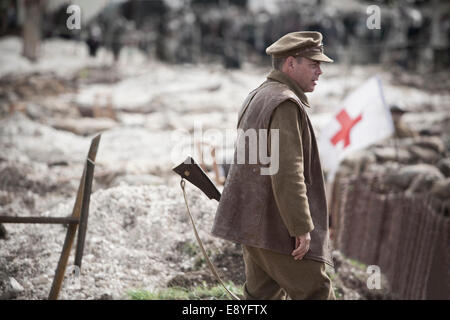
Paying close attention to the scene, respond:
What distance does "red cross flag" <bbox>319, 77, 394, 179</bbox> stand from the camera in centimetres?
748

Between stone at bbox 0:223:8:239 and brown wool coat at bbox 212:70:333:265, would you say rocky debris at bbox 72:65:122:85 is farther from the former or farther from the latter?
brown wool coat at bbox 212:70:333:265

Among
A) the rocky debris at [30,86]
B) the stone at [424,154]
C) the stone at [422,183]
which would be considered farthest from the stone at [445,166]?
the rocky debris at [30,86]

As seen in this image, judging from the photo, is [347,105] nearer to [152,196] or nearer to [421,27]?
[152,196]

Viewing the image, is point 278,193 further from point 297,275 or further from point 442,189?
point 442,189

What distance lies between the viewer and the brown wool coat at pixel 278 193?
304cm

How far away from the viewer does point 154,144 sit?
10664mm

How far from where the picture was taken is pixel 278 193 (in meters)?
3.06

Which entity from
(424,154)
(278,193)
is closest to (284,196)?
(278,193)

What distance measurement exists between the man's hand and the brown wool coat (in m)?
0.04

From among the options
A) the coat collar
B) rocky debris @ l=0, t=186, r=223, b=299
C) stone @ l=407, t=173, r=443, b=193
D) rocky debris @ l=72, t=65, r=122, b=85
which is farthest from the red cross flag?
rocky debris @ l=72, t=65, r=122, b=85

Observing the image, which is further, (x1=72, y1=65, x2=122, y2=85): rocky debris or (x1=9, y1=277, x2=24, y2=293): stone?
(x1=72, y1=65, x2=122, y2=85): rocky debris

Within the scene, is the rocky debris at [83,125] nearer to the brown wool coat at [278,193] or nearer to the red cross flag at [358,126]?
the red cross flag at [358,126]

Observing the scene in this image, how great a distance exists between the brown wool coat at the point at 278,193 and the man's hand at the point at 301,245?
1.7 inches

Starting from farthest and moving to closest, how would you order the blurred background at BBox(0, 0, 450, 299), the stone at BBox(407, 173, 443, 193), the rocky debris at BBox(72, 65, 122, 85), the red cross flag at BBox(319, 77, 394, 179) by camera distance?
the rocky debris at BBox(72, 65, 122, 85), the stone at BBox(407, 173, 443, 193), the red cross flag at BBox(319, 77, 394, 179), the blurred background at BBox(0, 0, 450, 299)
